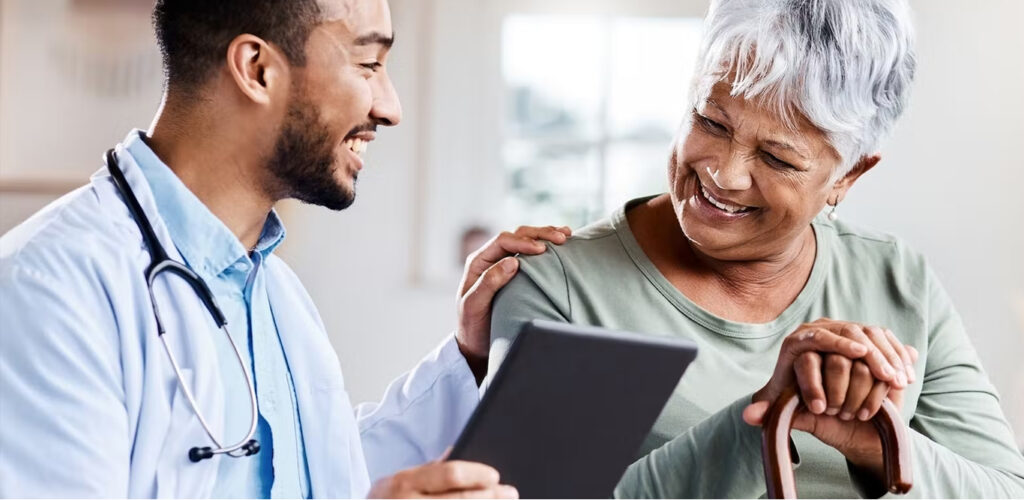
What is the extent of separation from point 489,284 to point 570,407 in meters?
0.51

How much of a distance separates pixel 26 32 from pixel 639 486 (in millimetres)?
3274

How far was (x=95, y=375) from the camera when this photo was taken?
1078 mm

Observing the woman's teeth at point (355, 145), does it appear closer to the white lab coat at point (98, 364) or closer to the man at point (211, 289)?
the man at point (211, 289)

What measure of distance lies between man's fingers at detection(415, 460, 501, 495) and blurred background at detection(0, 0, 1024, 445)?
9.57 ft

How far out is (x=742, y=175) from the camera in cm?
149

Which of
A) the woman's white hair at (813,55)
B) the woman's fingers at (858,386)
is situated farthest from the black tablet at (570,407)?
the woman's white hair at (813,55)

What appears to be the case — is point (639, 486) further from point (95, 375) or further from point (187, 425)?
point (95, 375)

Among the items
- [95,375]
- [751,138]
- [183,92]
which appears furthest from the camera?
[751,138]

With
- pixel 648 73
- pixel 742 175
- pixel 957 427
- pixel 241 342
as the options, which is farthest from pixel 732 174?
pixel 648 73

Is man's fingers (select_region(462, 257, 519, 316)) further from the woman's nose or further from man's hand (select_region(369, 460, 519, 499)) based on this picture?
man's hand (select_region(369, 460, 519, 499))

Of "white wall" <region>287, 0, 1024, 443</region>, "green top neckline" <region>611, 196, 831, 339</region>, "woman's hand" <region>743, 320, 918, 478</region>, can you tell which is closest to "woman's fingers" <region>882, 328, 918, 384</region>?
"woman's hand" <region>743, 320, 918, 478</region>

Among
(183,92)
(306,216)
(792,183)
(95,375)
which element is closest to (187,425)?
(95,375)

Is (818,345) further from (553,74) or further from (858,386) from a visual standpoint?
(553,74)

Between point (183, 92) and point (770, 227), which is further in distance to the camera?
point (770, 227)
